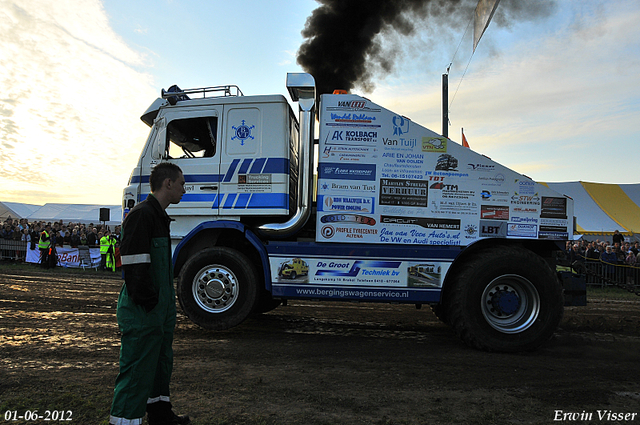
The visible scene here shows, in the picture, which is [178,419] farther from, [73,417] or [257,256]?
[257,256]

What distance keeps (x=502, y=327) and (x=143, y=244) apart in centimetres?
465

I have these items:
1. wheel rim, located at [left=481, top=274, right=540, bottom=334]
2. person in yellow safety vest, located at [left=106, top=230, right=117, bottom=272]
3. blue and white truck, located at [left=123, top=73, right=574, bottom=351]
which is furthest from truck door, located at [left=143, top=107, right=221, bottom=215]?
person in yellow safety vest, located at [left=106, top=230, right=117, bottom=272]

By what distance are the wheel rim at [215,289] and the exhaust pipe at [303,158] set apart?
0.80m

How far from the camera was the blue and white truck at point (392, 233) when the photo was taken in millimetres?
5336

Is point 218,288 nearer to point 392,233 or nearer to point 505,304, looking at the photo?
point 392,233

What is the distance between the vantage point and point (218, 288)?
564 centimetres

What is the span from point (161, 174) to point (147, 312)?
103 cm

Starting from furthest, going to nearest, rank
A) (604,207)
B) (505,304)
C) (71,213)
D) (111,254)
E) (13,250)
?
Answer: (71,213) → (604,207) → (13,250) → (111,254) → (505,304)

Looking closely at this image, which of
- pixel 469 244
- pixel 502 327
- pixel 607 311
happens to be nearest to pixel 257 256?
pixel 469 244

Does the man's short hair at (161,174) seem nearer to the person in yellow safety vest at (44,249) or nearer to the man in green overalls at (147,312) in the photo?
the man in green overalls at (147,312)

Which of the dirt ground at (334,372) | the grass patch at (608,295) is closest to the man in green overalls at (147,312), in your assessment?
the dirt ground at (334,372)

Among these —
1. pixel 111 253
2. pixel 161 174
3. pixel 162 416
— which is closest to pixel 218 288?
pixel 162 416

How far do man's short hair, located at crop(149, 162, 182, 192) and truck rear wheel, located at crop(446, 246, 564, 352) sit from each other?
3880mm

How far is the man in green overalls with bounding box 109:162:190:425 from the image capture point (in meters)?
2.70
